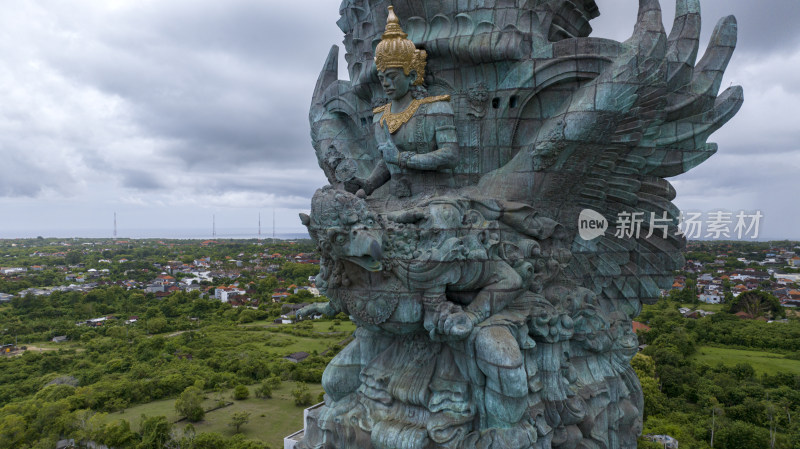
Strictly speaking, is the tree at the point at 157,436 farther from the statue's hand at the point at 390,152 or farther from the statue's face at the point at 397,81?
the statue's face at the point at 397,81

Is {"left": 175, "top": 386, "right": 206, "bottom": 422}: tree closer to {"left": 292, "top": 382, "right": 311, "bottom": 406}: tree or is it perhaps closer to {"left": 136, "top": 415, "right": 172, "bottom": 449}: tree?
{"left": 136, "top": 415, "right": 172, "bottom": 449}: tree

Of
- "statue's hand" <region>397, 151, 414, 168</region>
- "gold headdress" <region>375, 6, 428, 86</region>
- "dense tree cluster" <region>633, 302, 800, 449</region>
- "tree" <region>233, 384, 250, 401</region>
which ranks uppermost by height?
"gold headdress" <region>375, 6, 428, 86</region>

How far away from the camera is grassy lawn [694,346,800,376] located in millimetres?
26234

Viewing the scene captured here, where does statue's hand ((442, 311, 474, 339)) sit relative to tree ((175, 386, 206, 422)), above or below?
above

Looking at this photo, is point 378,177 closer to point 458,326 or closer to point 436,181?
point 436,181

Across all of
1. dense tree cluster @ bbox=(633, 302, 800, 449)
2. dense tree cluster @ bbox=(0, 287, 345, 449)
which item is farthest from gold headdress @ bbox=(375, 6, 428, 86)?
dense tree cluster @ bbox=(633, 302, 800, 449)

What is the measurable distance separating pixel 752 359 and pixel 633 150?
28901mm

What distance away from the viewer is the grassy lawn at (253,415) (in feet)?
72.3

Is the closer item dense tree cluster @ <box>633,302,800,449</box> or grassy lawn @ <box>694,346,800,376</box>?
dense tree cluster @ <box>633,302,800,449</box>

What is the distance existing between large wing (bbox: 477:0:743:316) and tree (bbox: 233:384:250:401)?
77.6 feet

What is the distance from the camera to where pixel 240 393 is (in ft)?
86.4

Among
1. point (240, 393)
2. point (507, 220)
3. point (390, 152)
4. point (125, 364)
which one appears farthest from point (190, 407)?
point (507, 220)

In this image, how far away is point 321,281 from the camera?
6418mm

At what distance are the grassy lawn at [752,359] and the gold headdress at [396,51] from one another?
1132 inches
